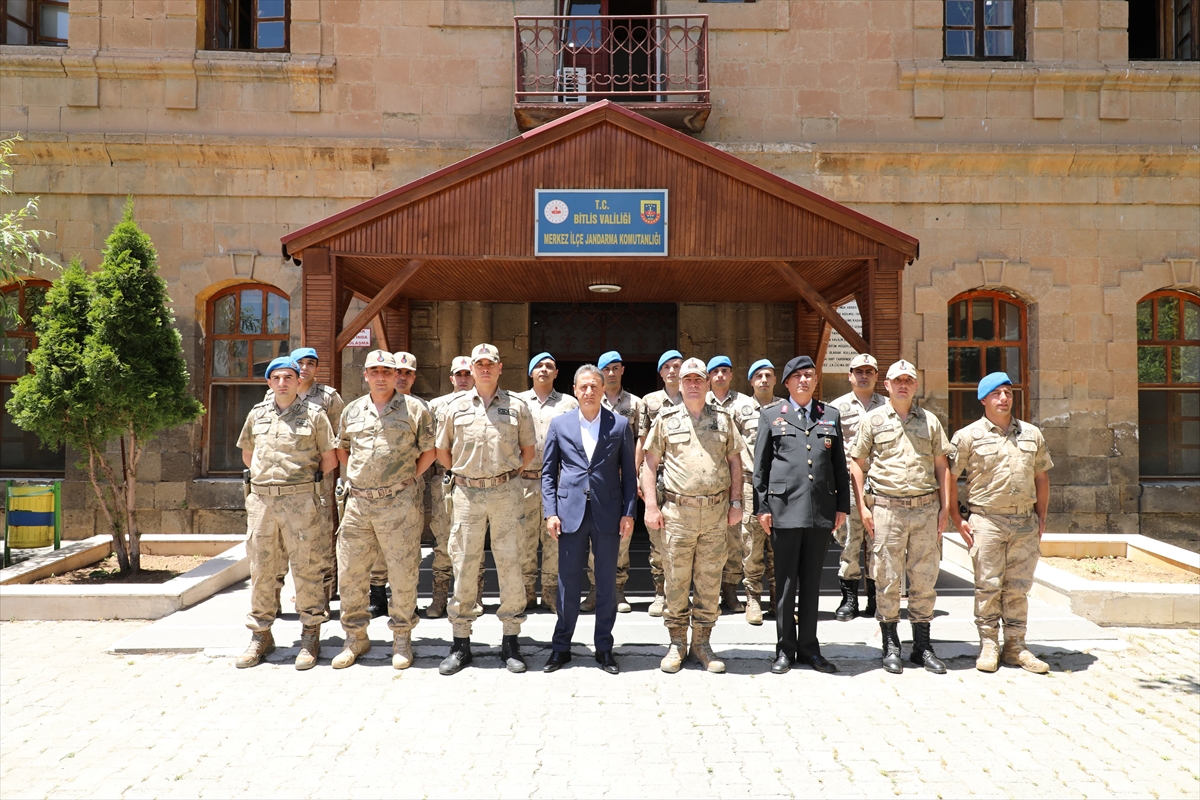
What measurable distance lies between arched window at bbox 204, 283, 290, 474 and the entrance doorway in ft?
10.7

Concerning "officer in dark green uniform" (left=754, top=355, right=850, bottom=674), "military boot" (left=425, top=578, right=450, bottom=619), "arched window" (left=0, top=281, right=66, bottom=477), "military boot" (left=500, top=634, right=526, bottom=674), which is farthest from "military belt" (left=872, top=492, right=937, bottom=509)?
"arched window" (left=0, top=281, right=66, bottom=477)

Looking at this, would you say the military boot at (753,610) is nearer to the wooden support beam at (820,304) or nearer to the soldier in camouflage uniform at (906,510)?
the soldier in camouflage uniform at (906,510)

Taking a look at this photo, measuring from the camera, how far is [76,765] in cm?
414

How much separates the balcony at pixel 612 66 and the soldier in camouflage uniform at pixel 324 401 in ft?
16.8

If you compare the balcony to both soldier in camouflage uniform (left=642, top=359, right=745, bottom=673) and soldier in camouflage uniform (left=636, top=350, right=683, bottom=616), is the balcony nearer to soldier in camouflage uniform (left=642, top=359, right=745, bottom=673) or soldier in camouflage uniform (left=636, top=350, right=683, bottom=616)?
soldier in camouflage uniform (left=636, top=350, right=683, bottom=616)

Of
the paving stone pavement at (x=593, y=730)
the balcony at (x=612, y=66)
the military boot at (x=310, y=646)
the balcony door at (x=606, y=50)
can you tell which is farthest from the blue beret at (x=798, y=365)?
the balcony door at (x=606, y=50)

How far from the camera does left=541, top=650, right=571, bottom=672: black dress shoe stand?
5477mm

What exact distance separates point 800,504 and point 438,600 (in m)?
3.07

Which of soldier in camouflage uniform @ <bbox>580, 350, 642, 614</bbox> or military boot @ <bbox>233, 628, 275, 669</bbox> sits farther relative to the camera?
soldier in camouflage uniform @ <bbox>580, 350, 642, 614</bbox>

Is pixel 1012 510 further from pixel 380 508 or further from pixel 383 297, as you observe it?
pixel 383 297

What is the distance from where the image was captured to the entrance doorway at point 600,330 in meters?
10.7

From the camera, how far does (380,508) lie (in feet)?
18.2

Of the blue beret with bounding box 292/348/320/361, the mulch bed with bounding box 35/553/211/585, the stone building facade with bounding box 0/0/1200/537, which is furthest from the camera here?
the stone building facade with bounding box 0/0/1200/537

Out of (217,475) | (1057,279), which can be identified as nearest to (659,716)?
(217,475)
